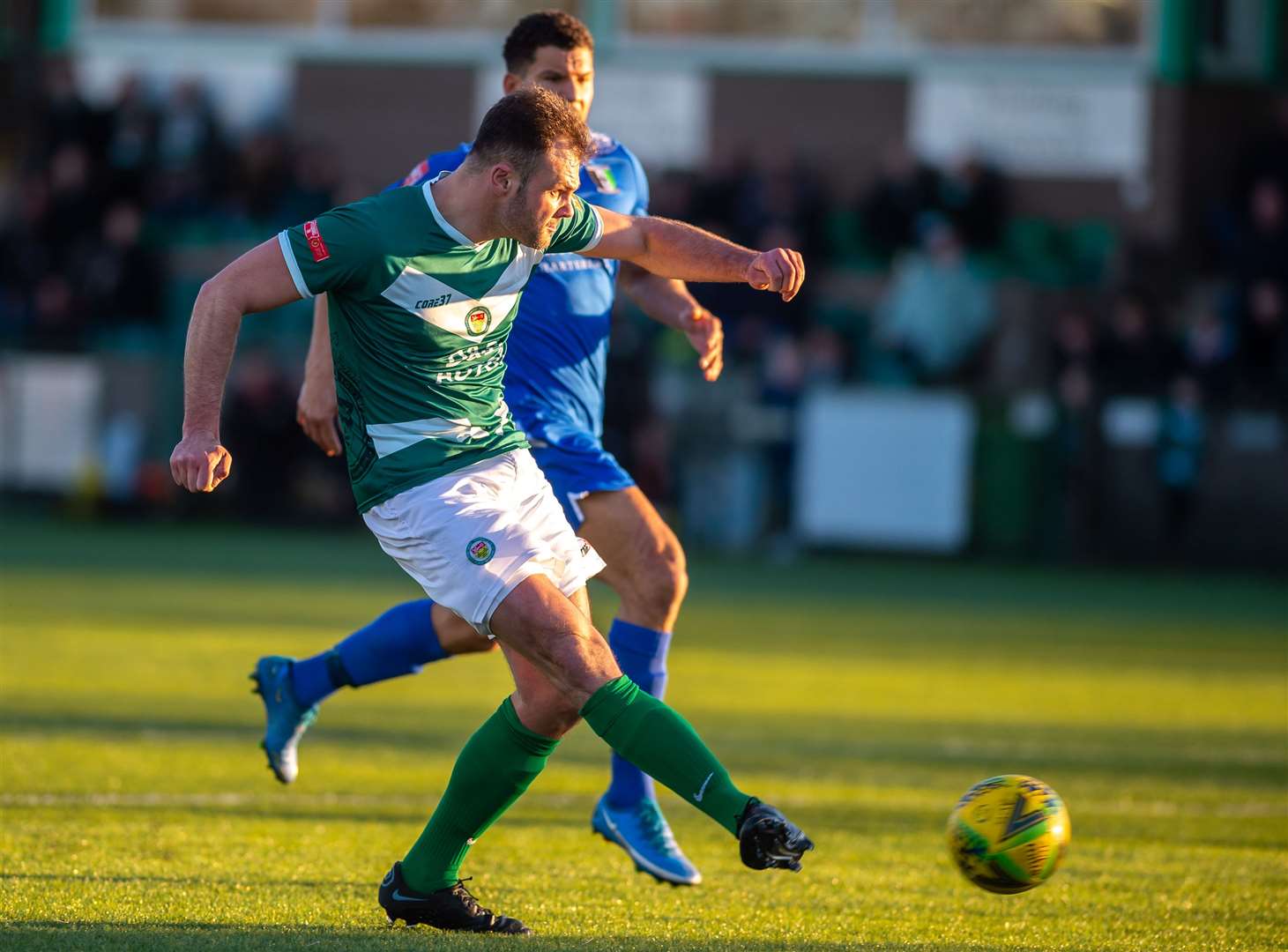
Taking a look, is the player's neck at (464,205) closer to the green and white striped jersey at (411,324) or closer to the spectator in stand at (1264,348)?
the green and white striped jersey at (411,324)

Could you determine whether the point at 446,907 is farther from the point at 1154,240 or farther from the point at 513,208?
the point at 1154,240

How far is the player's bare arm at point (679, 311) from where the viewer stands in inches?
237

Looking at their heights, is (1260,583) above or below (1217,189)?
below

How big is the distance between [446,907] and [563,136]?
201 centimetres

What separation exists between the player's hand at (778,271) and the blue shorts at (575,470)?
1.11 metres

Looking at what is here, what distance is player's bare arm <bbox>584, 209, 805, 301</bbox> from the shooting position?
16.8 ft

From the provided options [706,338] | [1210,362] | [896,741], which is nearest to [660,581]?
[706,338]

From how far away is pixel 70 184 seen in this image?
22.0m

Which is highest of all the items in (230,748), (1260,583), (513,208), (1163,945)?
(513,208)

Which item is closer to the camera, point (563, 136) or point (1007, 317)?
point (563, 136)

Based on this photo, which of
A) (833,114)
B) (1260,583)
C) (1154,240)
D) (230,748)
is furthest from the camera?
(833,114)

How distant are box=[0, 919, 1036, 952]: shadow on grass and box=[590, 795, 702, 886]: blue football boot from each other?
90 centimetres

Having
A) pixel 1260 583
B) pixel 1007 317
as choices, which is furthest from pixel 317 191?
pixel 1260 583

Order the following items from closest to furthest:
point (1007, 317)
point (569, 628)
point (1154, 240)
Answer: point (569, 628), point (1007, 317), point (1154, 240)
